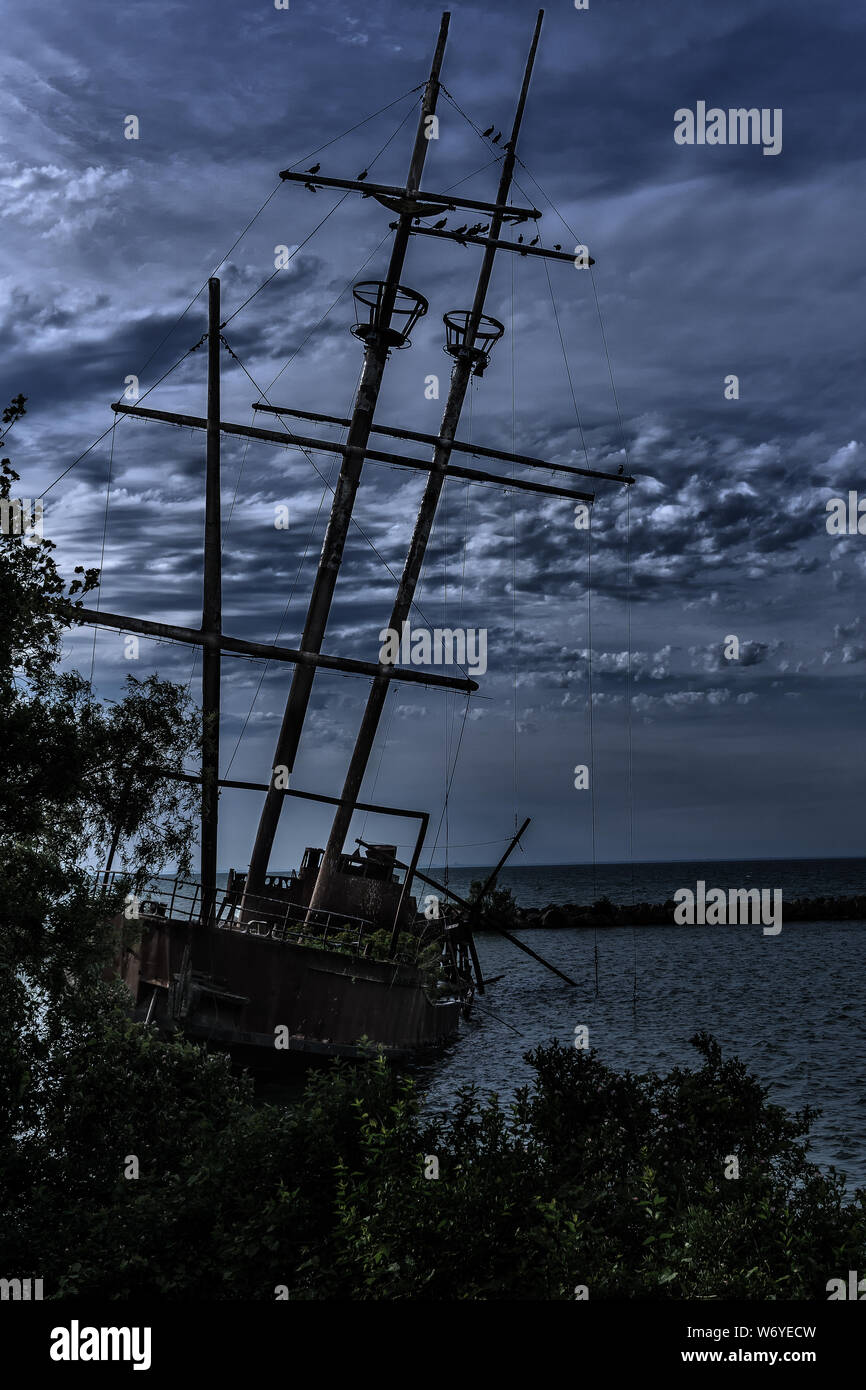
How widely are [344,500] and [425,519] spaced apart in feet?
13.5

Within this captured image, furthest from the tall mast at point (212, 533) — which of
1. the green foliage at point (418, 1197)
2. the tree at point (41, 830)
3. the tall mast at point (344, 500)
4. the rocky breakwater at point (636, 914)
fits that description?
the rocky breakwater at point (636, 914)

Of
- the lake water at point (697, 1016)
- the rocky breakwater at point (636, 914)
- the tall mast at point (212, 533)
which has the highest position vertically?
the tall mast at point (212, 533)

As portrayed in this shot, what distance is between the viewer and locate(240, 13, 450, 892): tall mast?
1291 inches

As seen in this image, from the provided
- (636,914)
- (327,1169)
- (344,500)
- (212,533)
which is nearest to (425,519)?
(344,500)

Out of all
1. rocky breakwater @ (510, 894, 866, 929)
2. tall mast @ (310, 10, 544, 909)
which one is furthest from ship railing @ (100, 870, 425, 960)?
rocky breakwater @ (510, 894, 866, 929)

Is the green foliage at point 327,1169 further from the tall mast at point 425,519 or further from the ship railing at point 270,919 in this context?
the tall mast at point 425,519

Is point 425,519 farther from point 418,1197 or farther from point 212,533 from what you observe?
point 418,1197

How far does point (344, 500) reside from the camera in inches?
1383

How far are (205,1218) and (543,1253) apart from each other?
2931 millimetres

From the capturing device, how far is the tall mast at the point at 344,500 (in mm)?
32781

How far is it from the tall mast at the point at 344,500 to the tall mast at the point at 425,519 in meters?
1.99

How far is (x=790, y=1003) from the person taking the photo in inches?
1944

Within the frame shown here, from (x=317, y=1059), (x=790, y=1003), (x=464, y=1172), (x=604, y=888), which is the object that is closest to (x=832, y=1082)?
(x=317, y=1059)
